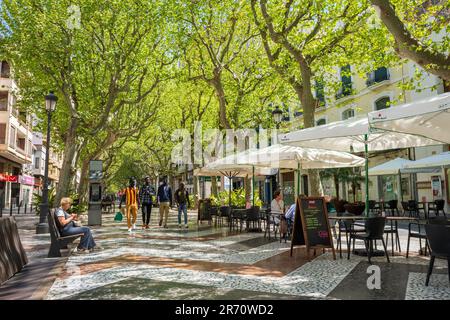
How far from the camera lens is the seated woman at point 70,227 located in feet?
24.8

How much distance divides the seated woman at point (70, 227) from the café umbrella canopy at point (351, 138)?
16.4 ft

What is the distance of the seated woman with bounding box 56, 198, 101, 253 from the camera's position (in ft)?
24.8

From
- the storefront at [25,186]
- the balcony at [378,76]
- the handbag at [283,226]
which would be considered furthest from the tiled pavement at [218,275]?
the storefront at [25,186]

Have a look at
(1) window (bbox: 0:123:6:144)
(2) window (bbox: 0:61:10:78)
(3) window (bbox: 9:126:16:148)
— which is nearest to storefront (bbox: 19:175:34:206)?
(3) window (bbox: 9:126:16:148)

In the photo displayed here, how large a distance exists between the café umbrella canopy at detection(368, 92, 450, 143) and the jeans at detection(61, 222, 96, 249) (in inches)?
257

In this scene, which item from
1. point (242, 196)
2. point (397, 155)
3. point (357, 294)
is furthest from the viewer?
point (397, 155)

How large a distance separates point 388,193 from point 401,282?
832 inches

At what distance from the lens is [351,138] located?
28.0 ft

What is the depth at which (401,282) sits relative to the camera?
17.5 ft

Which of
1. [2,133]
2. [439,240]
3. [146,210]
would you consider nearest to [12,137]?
[2,133]

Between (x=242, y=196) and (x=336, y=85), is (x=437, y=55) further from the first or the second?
(x=242, y=196)

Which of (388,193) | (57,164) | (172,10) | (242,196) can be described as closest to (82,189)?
(242,196)

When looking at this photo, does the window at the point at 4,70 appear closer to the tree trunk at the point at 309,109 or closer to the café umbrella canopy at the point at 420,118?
the tree trunk at the point at 309,109

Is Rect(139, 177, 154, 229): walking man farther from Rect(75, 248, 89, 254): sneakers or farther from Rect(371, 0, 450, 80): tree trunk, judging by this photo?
Rect(371, 0, 450, 80): tree trunk
